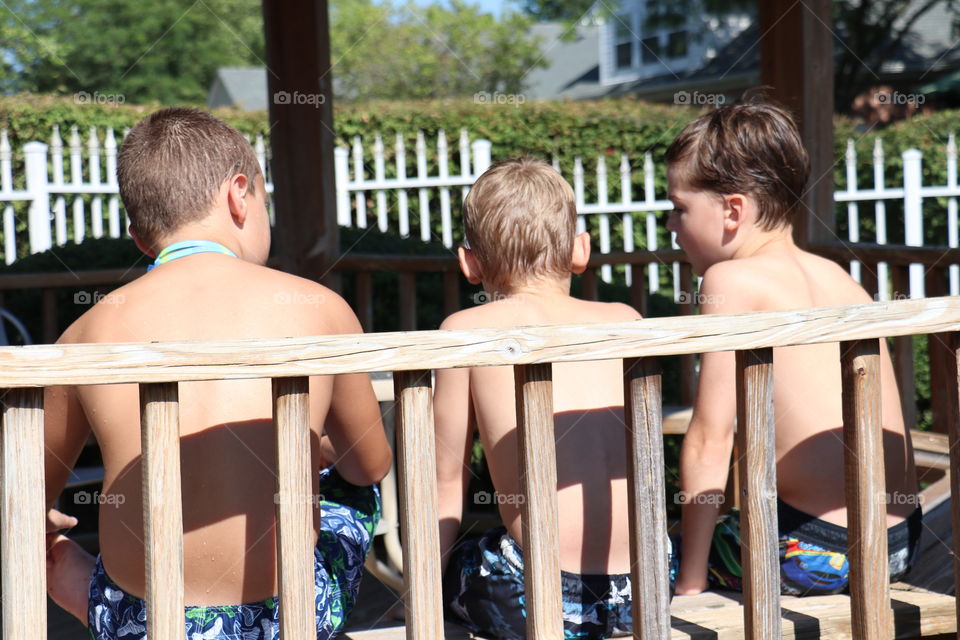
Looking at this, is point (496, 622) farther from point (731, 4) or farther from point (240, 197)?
point (731, 4)

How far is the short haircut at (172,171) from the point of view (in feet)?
6.27

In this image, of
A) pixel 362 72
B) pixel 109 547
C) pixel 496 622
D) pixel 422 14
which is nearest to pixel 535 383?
pixel 496 622

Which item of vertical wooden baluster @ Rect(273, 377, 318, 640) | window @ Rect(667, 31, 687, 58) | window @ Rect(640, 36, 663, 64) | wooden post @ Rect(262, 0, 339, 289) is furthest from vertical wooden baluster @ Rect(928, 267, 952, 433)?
window @ Rect(640, 36, 663, 64)

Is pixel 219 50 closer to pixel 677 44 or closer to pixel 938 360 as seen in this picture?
pixel 677 44

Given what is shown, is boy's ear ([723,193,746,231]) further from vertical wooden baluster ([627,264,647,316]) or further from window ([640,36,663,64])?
window ([640,36,663,64])

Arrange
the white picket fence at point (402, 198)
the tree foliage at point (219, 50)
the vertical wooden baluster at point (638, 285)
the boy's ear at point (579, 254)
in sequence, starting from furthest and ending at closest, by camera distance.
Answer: the tree foliage at point (219, 50) → the white picket fence at point (402, 198) → the vertical wooden baluster at point (638, 285) → the boy's ear at point (579, 254)

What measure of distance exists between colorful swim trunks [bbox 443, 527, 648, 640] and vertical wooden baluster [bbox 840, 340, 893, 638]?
0.47 meters

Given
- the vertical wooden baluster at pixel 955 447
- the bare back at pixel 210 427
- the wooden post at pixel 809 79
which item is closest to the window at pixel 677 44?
the wooden post at pixel 809 79

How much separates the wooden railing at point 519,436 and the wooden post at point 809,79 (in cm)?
326

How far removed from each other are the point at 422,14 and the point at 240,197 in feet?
122

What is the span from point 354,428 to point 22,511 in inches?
26.6

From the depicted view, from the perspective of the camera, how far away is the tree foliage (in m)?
29.7

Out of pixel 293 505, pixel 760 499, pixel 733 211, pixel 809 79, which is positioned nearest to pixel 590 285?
pixel 809 79

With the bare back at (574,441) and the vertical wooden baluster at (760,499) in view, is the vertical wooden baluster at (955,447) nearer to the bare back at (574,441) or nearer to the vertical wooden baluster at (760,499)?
the vertical wooden baluster at (760,499)
